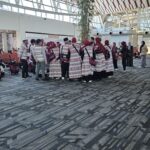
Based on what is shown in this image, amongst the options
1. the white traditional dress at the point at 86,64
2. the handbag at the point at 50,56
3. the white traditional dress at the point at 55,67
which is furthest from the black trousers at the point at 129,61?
the handbag at the point at 50,56

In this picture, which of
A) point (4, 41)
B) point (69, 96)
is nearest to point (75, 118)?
point (69, 96)

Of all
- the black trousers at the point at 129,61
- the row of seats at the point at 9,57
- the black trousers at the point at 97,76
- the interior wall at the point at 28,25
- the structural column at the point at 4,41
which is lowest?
the black trousers at the point at 97,76

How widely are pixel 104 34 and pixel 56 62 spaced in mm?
20141

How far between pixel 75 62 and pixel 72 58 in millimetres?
152

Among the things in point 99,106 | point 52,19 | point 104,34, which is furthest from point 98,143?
point 104,34

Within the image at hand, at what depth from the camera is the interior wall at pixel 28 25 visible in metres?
16.0

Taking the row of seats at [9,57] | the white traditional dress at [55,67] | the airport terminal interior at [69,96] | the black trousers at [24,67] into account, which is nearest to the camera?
the airport terminal interior at [69,96]

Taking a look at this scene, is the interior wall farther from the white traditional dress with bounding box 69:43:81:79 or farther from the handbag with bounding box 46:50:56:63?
the white traditional dress with bounding box 69:43:81:79

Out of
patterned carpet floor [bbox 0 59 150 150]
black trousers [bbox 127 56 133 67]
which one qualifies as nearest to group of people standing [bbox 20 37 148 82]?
patterned carpet floor [bbox 0 59 150 150]

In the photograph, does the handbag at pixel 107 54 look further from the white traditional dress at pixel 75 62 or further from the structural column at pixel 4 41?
the structural column at pixel 4 41

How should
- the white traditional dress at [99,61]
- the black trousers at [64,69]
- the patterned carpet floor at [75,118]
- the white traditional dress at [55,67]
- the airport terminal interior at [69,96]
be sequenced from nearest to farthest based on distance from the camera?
1. the patterned carpet floor at [75,118]
2. the airport terminal interior at [69,96]
3. the white traditional dress at [99,61]
4. the white traditional dress at [55,67]
5. the black trousers at [64,69]

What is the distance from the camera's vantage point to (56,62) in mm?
9438

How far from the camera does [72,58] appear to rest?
888cm

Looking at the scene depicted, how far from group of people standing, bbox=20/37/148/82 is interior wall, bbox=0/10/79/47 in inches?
265
